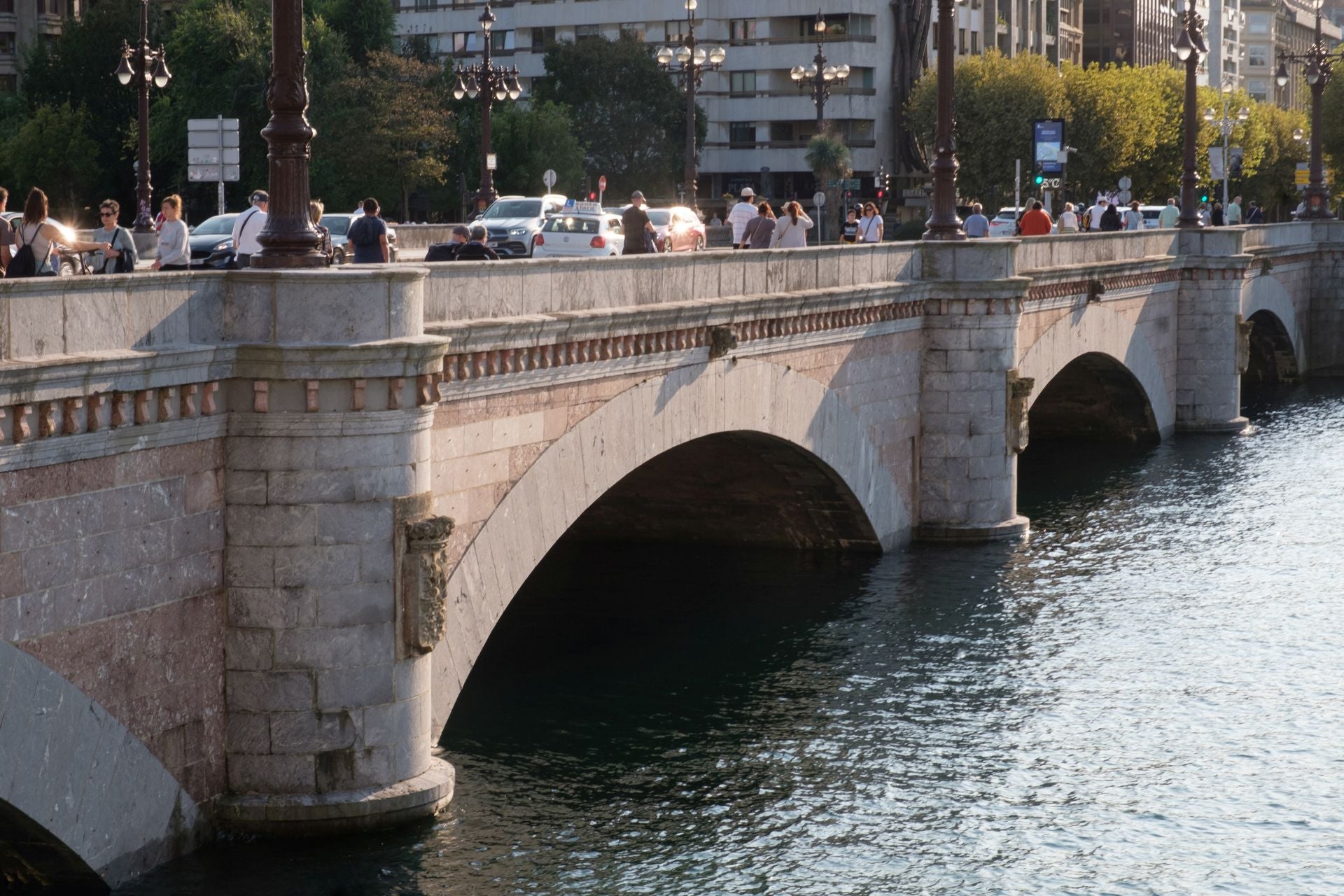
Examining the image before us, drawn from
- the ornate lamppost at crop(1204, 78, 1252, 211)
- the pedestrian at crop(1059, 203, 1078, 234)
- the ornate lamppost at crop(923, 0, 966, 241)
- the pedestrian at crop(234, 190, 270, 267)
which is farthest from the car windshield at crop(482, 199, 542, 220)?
the ornate lamppost at crop(1204, 78, 1252, 211)

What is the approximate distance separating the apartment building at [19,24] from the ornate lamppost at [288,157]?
264 ft

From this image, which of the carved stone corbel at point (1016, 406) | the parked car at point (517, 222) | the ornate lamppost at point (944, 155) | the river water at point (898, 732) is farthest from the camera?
the parked car at point (517, 222)

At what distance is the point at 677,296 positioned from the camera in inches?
737

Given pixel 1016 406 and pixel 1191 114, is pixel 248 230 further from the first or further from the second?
pixel 1191 114

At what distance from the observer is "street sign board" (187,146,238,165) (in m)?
31.3

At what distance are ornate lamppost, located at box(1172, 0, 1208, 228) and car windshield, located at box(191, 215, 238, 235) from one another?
17.2 meters

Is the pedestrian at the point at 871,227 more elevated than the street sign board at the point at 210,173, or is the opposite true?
the street sign board at the point at 210,173

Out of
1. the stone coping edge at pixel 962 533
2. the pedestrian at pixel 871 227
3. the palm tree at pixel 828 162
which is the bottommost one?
the stone coping edge at pixel 962 533

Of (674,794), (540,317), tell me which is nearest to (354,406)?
(540,317)

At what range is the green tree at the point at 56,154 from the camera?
66.2 meters

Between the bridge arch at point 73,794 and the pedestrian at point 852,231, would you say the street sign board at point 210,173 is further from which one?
the bridge arch at point 73,794

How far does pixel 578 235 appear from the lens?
38062 millimetres

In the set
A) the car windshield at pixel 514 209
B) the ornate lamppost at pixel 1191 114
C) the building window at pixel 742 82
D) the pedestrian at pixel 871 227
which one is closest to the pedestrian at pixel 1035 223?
the pedestrian at pixel 871 227

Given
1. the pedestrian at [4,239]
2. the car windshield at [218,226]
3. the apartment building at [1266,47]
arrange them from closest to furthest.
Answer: the pedestrian at [4,239]
the car windshield at [218,226]
the apartment building at [1266,47]
